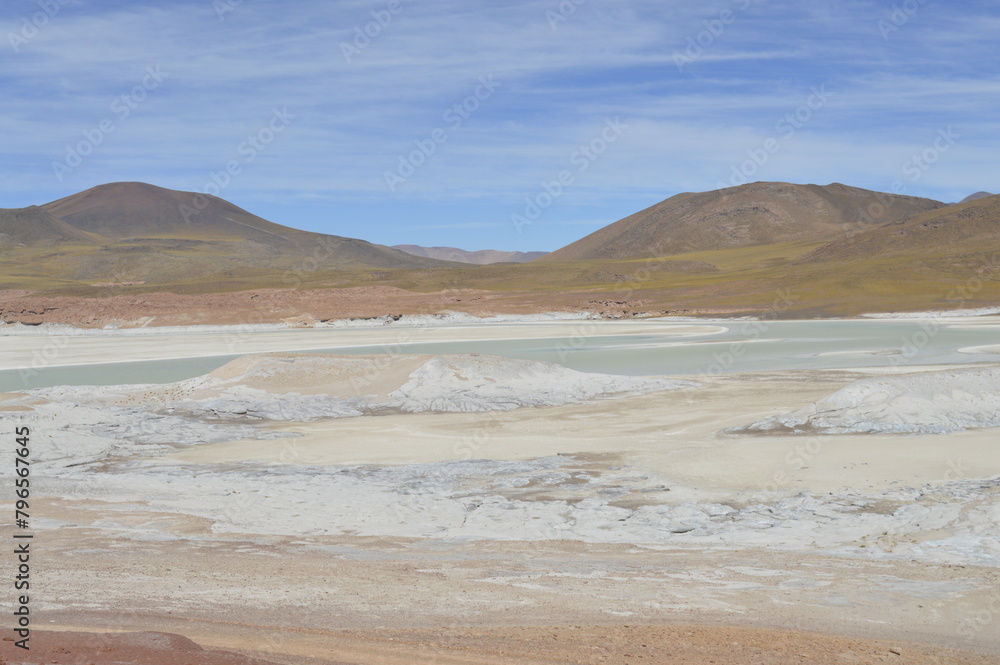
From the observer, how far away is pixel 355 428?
65.0 feet

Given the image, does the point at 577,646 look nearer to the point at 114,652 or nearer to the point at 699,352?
the point at 114,652

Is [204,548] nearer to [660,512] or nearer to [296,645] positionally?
[296,645]

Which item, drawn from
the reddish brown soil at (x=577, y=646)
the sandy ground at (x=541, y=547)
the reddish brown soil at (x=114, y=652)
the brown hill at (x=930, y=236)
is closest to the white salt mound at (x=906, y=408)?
the sandy ground at (x=541, y=547)

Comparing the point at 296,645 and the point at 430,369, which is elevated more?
the point at 430,369

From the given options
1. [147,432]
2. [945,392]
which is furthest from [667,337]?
[147,432]

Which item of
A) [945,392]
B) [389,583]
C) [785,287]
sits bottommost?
[389,583]

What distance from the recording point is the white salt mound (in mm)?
17062

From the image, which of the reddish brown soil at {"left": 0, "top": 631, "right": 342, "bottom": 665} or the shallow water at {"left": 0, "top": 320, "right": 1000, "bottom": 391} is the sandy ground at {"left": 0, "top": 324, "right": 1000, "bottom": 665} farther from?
the shallow water at {"left": 0, "top": 320, "right": 1000, "bottom": 391}

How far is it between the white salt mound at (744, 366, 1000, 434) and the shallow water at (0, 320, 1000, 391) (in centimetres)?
1126

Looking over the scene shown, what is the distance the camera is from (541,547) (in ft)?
33.7

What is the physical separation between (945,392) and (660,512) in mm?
9114

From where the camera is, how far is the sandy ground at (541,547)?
7.09 metres

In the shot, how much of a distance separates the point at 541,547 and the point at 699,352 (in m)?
29.0

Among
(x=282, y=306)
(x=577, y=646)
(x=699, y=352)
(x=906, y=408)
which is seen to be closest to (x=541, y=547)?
(x=577, y=646)
